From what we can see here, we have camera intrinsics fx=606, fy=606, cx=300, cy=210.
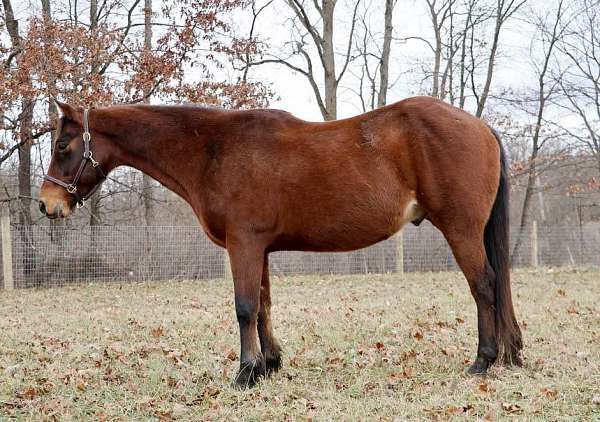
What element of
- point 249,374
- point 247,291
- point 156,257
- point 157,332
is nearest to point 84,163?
point 247,291

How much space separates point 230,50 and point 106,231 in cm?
543

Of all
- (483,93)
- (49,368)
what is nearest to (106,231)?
(49,368)

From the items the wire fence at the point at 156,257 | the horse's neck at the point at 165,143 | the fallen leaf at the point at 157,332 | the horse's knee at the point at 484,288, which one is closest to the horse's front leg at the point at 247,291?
the horse's neck at the point at 165,143

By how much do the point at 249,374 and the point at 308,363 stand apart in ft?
2.74

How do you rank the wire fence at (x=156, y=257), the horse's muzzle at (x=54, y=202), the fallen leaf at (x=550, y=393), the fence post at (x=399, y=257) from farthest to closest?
the fence post at (x=399, y=257)
the wire fence at (x=156, y=257)
the horse's muzzle at (x=54, y=202)
the fallen leaf at (x=550, y=393)

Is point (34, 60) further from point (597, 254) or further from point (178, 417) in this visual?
point (597, 254)

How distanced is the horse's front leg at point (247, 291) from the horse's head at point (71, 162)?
137cm

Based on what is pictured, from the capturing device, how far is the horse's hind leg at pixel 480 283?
467 cm

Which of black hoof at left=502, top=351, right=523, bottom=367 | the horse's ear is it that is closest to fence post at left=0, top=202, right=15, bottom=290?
the horse's ear

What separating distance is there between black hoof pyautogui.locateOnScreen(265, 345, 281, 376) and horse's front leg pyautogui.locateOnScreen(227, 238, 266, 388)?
309mm

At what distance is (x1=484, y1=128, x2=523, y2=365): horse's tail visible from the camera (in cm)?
471

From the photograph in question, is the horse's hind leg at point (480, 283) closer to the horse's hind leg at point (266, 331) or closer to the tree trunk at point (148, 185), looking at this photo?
the horse's hind leg at point (266, 331)

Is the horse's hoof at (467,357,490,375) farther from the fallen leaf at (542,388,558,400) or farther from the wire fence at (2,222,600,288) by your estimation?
the wire fence at (2,222,600,288)

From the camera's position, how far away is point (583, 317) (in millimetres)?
7516
